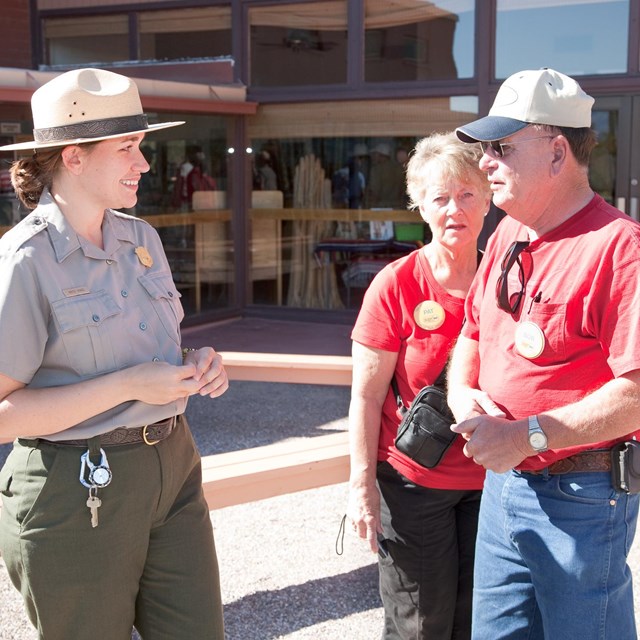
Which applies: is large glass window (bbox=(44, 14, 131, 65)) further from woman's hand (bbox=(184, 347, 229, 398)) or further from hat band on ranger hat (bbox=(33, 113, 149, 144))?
woman's hand (bbox=(184, 347, 229, 398))

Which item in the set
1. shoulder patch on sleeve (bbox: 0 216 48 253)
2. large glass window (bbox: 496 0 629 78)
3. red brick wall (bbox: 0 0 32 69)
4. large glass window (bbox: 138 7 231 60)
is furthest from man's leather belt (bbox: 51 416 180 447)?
red brick wall (bbox: 0 0 32 69)

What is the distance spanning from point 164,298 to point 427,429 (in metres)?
0.83

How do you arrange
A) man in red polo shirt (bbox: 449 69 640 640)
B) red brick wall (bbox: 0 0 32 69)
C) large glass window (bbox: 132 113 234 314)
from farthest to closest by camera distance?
red brick wall (bbox: 0 0 32 69)
large glass window (bbox: 132 113 234 314)
man in red polo shirt (bbox: 449 69 640 640)

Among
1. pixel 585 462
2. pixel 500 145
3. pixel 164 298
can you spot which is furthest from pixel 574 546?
pixel 164 298

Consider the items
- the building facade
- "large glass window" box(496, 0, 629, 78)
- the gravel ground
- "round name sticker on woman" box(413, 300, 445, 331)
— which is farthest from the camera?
the building facade

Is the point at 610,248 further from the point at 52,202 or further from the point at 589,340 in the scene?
the point at 52,202

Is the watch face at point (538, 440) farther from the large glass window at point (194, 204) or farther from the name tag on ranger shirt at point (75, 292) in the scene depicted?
the large glass window at point (194, 204)

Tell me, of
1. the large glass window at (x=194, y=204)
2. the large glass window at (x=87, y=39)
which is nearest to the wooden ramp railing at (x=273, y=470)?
the large glass window at (x=194, y=204)

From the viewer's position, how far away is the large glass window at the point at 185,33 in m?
10.1

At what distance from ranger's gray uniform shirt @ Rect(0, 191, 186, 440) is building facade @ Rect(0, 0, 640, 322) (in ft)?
21.2

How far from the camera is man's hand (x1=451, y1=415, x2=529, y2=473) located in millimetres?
2146

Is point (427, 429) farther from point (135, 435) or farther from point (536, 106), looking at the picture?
point (536, 106)

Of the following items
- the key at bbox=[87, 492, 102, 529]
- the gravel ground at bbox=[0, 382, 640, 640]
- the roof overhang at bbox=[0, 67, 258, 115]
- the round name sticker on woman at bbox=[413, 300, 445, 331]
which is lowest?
the gravel ground at bbox=[0, 382, 640, 640]

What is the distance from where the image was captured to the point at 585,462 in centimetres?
222
